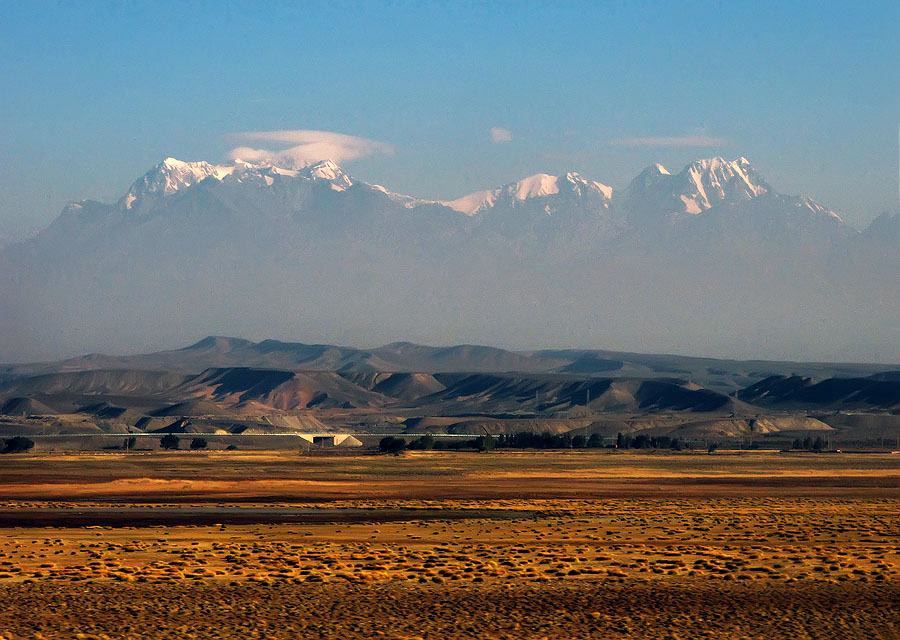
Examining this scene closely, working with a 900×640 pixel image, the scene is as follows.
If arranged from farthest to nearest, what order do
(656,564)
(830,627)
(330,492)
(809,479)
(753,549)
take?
(809,479) < (330,492) < (753,549) < (656,564) < (830,627)

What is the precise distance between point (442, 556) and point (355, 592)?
37.0ft

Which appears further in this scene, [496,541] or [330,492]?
[330,492]

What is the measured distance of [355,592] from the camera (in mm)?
45906

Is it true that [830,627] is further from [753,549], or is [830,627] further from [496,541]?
[496,541]

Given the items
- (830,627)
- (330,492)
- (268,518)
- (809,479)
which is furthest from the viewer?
(809,479)

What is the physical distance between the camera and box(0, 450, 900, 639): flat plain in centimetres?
4016

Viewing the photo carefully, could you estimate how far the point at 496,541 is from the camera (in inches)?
2557

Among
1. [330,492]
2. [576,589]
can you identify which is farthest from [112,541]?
[330,492]

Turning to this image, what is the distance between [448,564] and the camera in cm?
5344

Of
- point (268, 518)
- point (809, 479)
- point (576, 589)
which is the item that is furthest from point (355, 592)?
point (809, 479)

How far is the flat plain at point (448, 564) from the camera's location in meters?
40.2

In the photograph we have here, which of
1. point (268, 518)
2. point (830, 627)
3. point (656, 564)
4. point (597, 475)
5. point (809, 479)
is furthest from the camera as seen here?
point (597, 475)

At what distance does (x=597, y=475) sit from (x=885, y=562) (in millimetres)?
98440

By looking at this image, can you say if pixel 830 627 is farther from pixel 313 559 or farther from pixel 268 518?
pixel 268 518
